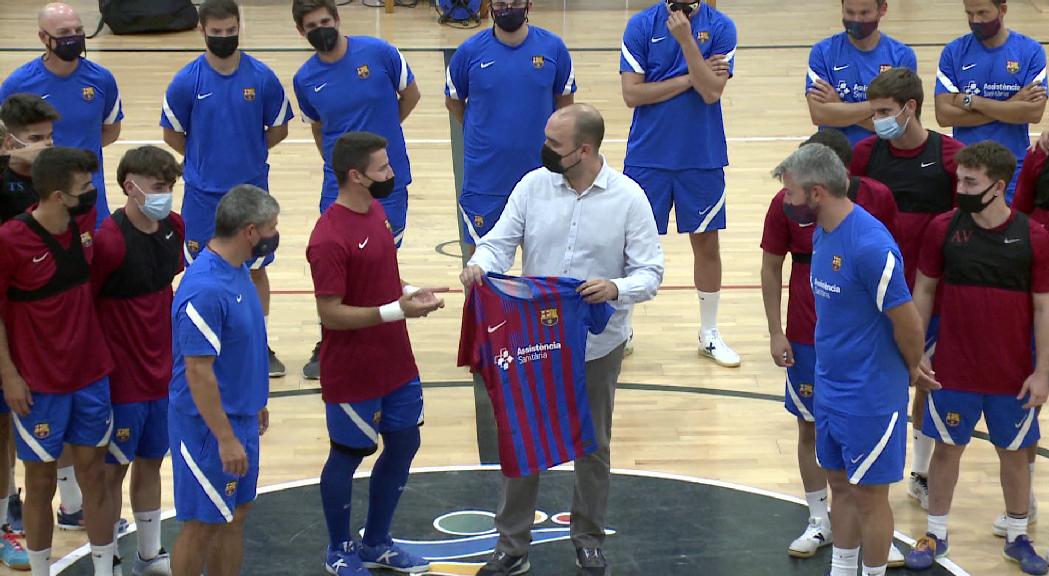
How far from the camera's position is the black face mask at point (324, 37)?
7695 millimetres

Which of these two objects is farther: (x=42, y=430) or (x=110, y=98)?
(x=110, y=98)

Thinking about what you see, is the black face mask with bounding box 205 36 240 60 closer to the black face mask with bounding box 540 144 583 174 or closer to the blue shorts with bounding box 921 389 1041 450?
the black face mask with bounding box 540 144 583 174

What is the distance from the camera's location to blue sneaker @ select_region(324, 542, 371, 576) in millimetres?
5891

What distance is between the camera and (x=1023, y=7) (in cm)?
1742

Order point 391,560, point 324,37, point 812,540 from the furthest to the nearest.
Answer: point 324,37 < point 812,540 < point 391,560

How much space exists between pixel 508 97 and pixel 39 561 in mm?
3648

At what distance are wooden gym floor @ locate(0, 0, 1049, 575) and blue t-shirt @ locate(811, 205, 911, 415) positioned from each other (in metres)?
1.19

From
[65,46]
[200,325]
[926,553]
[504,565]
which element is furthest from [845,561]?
[65,46]

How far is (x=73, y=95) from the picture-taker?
7.38m

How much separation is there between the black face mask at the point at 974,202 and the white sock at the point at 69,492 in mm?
4032

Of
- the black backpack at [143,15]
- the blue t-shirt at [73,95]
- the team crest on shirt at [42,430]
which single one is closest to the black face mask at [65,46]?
the blue t-shirt at [73,95]

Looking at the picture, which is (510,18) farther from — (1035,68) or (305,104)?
(1035,68)

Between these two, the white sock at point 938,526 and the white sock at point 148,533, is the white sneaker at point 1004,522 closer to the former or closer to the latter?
the white sock at point 938,526

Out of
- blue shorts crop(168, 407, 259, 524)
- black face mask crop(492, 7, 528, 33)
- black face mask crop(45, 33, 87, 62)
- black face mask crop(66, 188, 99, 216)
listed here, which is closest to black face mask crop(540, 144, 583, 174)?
blue shorts crop(168, 407, 259, 524)
